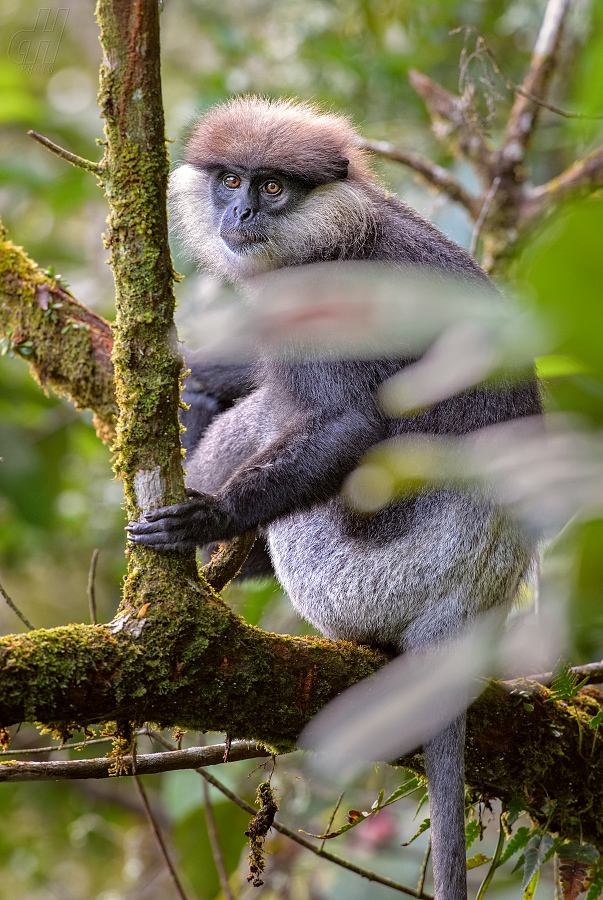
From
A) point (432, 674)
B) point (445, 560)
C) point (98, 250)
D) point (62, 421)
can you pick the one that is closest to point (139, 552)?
point (445, 560)

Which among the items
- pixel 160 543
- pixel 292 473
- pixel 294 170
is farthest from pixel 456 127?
pixel 160 543

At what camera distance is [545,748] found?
8.02 ft

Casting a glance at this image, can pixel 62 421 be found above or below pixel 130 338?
above

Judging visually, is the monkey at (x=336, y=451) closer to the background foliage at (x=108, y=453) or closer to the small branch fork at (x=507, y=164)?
the background foliage at (x=108, y=453)

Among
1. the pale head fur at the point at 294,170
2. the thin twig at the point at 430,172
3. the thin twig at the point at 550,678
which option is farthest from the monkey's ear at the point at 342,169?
the thin twig at the point at 550,678

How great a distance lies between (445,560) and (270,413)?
0.83m

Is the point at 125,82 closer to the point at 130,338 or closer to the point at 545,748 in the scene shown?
the point at 130,338

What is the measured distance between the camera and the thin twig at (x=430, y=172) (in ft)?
12.8

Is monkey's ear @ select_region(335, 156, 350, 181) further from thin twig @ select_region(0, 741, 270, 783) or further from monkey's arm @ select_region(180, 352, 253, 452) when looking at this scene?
thin twig @ select_region(0, 741, 270, 783)

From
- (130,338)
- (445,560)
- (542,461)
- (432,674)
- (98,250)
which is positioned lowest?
(432,674)

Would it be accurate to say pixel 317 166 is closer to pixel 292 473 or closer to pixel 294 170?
pixel 294 170

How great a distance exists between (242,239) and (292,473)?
3.25 ft

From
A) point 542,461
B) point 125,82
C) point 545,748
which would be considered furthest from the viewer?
point 545,748

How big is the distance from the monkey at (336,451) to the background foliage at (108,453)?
0.72m
